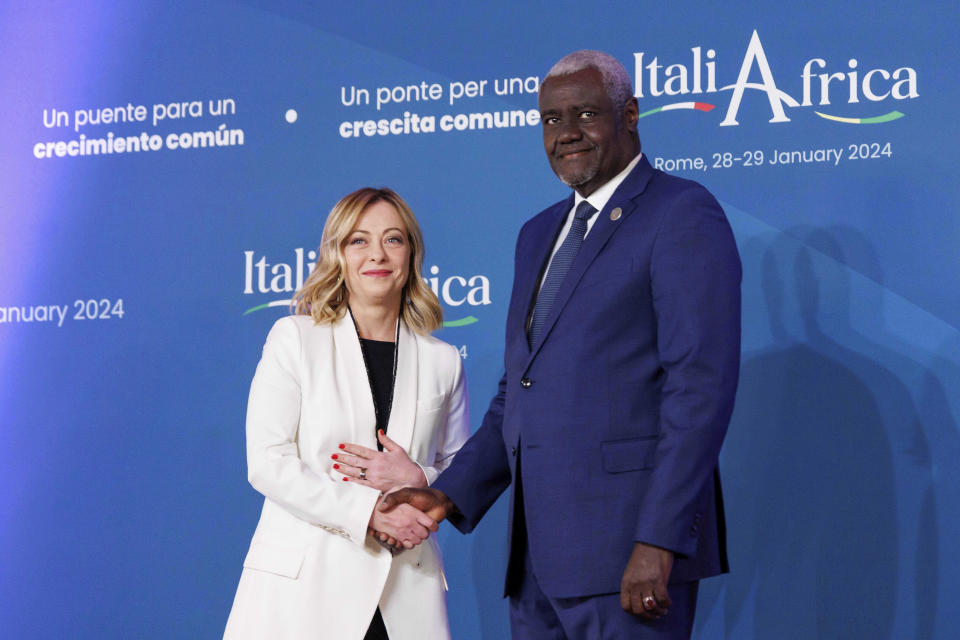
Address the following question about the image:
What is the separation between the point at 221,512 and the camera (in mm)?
4055

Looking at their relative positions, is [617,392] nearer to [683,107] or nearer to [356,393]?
[356,393]

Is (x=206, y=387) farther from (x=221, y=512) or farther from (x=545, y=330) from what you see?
(x=545, y=330)

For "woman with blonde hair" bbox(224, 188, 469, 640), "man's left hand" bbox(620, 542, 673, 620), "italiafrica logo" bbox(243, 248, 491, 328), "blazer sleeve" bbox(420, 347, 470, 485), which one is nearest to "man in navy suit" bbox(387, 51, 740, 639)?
"man's left hand" bbox(620, 542, 673, 620)

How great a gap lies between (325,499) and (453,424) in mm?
469

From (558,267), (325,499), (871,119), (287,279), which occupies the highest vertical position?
(871,119)

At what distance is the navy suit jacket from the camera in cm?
194

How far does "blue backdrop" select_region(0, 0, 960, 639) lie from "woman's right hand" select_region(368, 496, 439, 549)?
4.23 ft

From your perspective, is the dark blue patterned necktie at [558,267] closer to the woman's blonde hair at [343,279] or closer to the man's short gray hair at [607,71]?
the man's short gray hair at [607,71]

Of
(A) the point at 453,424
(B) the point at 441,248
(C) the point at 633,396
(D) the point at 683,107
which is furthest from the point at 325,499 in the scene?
(D) the point at 683,107

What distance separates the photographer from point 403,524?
2.51 meters

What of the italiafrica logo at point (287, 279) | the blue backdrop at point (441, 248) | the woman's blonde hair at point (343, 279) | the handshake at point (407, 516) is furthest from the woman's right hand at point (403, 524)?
the italiafrica logo at point (287, 279)

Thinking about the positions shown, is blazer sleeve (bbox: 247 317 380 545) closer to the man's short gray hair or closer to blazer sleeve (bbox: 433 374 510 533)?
blazer sleeve (bbox: 433 374 510 533)

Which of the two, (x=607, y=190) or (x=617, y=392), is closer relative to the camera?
(x=617, y=392)

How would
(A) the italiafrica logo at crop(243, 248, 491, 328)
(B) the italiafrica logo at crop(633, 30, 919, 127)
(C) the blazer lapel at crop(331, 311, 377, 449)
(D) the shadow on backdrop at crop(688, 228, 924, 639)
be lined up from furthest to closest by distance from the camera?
(A) the italiafrica logo at crop(243, 248, 491, 328) → (B) the italiafrica logo at crop(633, 30, 919, 127) → (D) the shadow on backdrop at crop(688, 228, 924, 639) → (C) the blazer lapel at crop(331, 311, 377, 449)
